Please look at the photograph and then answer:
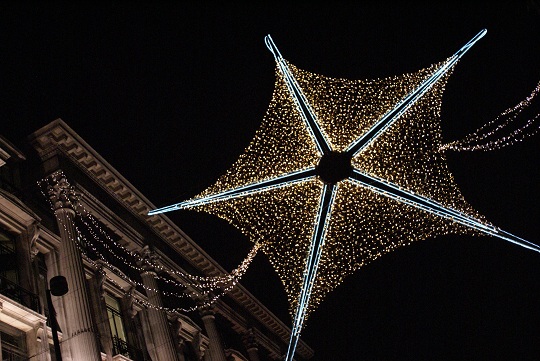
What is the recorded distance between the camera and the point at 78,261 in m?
22.9

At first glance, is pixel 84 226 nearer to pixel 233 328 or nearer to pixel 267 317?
pixel 233 328

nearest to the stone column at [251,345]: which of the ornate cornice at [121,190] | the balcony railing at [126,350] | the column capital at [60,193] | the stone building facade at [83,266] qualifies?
the ornate cornice at [121,190]

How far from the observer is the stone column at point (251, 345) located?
125ft

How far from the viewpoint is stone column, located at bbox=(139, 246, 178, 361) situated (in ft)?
87.9

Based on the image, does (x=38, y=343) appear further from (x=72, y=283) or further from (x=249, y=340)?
(x=249, y=340)

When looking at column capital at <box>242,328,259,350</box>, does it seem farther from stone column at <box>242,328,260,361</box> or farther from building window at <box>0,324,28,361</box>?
building window at <box>0,324,28,361</box>

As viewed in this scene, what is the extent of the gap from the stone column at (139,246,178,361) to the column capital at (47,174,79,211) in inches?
219

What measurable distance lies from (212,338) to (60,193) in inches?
496

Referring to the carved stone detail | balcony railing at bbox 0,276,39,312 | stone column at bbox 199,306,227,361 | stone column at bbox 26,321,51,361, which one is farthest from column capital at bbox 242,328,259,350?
stone column at bbox 26,321,51,361

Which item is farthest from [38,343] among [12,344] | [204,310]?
[204,310]

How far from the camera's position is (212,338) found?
3291cm

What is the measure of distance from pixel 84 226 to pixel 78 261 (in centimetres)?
272

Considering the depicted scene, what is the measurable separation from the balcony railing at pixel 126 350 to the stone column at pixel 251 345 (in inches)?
522

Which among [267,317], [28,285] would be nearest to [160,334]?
[28,285]
